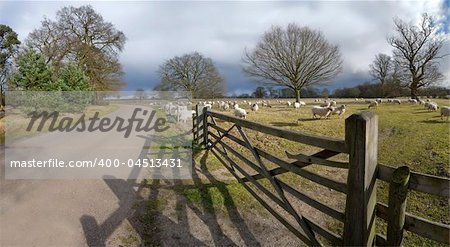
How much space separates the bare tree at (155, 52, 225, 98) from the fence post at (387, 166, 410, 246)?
49645 millimetres

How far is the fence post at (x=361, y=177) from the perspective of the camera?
2.38 meters

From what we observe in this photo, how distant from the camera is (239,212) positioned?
5066 mm

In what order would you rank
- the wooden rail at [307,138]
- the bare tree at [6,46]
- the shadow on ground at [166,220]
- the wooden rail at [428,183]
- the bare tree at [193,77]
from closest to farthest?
1. the wooden rail at [428,183]
2. the wooden rail at [307,138]
3. the shadow on ground at [166,220]
4. the bare tree at [6,46]
5. the bare tree at [193,77]

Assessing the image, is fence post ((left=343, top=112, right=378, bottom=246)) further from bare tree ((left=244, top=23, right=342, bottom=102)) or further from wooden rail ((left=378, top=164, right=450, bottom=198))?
bare tree ((left=244, top=23, right=342, bottom=102))

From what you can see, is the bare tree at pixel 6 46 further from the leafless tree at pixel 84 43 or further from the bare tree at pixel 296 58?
the bare tree at pixel 296 58

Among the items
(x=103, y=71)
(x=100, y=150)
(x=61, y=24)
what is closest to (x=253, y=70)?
(x=103, y=71)

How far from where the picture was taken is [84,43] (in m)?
31.3

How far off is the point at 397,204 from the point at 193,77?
5442 cm

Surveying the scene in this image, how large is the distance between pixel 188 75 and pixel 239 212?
170 ft

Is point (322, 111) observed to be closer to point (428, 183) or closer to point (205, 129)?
point (205, 129)

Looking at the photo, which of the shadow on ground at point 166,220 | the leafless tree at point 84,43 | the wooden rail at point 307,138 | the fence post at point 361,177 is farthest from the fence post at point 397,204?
the leafless tree at point 84,43

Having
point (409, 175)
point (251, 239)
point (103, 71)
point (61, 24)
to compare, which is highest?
point (61, 24)

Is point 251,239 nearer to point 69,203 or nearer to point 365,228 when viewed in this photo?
point 365,228

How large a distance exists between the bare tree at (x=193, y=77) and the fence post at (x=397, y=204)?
49.6 meters
